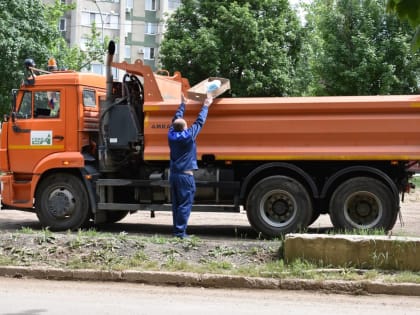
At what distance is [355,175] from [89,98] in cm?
457

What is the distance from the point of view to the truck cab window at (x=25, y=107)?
1045 centimetres

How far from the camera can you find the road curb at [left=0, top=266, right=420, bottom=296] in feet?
21.4

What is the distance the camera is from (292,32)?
2642 cm

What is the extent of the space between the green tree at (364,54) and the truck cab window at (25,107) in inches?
563

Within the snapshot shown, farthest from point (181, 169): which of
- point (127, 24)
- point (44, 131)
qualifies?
point (127, 24)

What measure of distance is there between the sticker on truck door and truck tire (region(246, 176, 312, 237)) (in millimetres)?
3483

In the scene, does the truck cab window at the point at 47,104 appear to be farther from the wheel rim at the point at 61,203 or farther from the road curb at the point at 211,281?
the road curb at the point at 211,281

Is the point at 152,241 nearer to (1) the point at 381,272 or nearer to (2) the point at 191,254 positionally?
(2) the point at 191,254

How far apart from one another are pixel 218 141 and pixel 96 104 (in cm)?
238

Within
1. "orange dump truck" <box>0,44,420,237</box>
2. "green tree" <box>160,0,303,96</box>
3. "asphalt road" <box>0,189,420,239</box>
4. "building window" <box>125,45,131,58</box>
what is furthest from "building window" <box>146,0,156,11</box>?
"orange dump truck" <box>0,44,420,237</box>

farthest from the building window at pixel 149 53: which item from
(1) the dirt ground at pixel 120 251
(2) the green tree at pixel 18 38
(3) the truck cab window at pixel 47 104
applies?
(1) the dirt ground at pixel 120 251

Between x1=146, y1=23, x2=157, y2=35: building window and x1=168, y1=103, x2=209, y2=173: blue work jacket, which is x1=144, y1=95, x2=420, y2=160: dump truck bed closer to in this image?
x1=168, y1=103, x2=209, y2=173: blue work jacket

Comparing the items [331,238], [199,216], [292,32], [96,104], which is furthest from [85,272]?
Answer: [292,32]

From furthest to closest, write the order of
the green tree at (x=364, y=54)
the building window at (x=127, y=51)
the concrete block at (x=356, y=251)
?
the building window at (x=127, y=51), the green tree at (x=364, y=54), the concrete block at (x=356, y=251)
